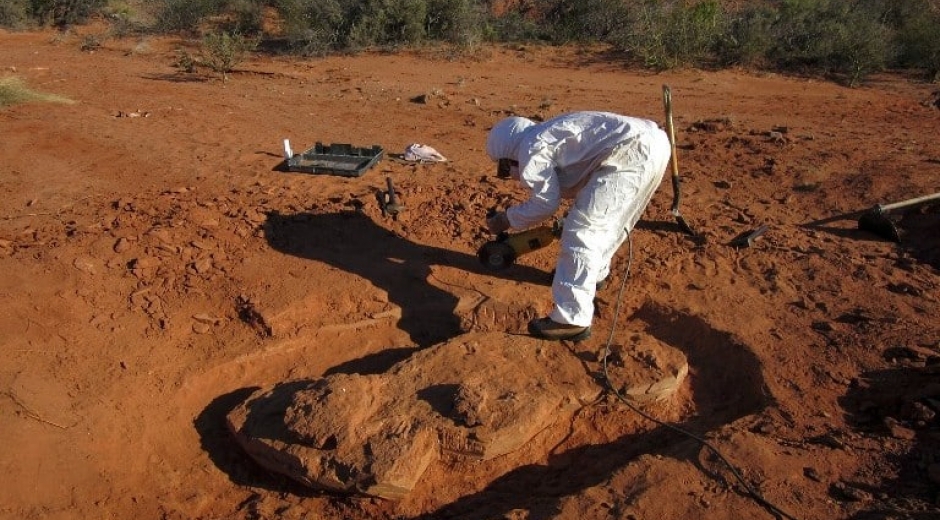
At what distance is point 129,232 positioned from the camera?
15.4 ft

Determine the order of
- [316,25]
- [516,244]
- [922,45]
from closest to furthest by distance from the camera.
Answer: [516,244]
[922,45]
[316,25]

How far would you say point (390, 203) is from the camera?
5.27 metres

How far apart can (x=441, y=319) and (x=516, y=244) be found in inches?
26.2

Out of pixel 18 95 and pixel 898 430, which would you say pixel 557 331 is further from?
pixel 18 95

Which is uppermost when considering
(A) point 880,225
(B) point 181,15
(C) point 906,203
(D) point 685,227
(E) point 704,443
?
(B) point 181,15

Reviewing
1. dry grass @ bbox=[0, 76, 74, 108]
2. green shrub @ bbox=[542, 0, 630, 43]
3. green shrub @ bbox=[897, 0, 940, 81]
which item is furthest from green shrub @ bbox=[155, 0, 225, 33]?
green shrub @ bbox=[897, 0, 940, 81]

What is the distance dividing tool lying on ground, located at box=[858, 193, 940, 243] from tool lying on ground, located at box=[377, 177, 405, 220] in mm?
3421

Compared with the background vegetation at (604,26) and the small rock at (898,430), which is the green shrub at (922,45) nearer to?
the background vegetation at (604,26)

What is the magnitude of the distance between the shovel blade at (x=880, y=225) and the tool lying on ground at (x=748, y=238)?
73 cm

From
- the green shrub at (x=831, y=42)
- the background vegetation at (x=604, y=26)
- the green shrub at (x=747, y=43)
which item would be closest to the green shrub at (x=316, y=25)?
A: the background vegetation at (x=604, y=26)

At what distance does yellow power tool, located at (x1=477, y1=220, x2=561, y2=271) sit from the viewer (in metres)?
4.27

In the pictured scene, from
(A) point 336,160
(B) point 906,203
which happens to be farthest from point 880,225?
(A) point 336,160

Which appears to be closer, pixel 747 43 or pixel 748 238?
pixel 748 238

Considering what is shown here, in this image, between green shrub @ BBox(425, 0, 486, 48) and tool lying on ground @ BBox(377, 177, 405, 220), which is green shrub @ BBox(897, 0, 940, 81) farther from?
tool lying on ground @ BBox(377, 177, 405, 220)
